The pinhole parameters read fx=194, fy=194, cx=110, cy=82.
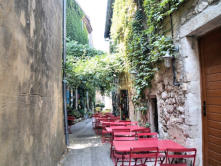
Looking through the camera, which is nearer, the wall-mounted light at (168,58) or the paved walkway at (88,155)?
the wall-mounted light at (168,58)

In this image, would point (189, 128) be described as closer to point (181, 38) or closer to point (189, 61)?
point (189, 61)

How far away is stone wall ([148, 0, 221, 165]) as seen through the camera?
275 cm

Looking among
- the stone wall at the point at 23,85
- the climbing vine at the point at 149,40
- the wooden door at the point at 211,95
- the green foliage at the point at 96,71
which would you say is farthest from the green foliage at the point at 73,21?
the wooden door at the point at 211,95

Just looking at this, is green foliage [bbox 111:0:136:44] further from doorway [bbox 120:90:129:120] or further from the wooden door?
the wooden door

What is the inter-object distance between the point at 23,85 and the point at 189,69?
8.03ft

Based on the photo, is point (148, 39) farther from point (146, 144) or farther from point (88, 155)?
point (88, 155)

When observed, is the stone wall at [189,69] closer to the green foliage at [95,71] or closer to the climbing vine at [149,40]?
the climbing vine at [149,40]

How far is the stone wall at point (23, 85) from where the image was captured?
1.81 meters

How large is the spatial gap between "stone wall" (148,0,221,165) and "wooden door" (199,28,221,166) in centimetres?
8

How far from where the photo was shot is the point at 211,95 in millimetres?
2891

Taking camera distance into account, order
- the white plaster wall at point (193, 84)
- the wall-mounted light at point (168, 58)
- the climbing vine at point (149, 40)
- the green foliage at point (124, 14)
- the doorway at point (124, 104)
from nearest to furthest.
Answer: the white plaster wall at point (193, 84), the wall-mounted light at point (168, 58), the climbing vine at point (149, 40), the green foliage at point (124, 14), the doorway at point (124, 104)

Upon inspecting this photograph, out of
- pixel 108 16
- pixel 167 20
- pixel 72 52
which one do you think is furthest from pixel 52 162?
pixel 108 16

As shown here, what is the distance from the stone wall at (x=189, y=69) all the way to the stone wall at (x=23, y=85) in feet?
7.53

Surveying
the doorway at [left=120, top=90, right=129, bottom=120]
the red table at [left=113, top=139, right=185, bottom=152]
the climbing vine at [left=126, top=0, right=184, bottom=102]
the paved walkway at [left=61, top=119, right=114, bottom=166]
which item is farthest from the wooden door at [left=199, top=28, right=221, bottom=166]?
the doorway at [left=120, top=90, right=129, bottom=120]
